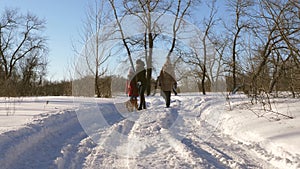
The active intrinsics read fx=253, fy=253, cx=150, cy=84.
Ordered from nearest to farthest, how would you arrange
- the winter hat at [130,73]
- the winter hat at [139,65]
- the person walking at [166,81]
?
the winter hat at [139,65] < the winter hat at [130,73] < the person walking at [166,81]

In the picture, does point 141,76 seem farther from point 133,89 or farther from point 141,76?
point 133,89

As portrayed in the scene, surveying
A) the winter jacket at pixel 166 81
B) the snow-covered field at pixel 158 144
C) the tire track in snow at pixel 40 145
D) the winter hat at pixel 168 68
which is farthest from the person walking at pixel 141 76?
the tire track in snow at pixel 40 145

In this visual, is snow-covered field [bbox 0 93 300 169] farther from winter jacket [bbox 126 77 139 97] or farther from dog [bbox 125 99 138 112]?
dog [bbox 125 99 138 112]

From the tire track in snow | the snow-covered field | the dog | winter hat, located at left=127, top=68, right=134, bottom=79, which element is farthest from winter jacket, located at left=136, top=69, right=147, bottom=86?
the tire track in snow

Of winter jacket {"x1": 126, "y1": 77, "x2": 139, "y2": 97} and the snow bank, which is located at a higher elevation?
winter jacket {"x1": 126, "y1": 77, "x2": 139, "y2": 97}

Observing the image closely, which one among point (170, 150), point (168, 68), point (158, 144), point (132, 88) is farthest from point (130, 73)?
point (170, 150)

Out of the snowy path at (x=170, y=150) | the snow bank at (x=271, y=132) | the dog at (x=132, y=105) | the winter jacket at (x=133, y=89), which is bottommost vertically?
the snowy path at (x=170, y=150)

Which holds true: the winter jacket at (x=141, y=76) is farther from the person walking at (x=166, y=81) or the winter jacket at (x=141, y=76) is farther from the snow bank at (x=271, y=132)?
the snow bank at (x=271, y=132)

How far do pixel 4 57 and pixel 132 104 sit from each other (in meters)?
33.1

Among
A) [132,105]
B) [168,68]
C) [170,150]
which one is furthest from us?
[168,68]

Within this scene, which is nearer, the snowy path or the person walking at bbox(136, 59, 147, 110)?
the snowy path

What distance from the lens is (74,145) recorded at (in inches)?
175

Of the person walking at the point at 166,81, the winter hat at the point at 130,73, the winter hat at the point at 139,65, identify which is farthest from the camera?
the person walking at the point at 166,81

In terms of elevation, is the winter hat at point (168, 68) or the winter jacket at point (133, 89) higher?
the winter hat at point (168, 68)
